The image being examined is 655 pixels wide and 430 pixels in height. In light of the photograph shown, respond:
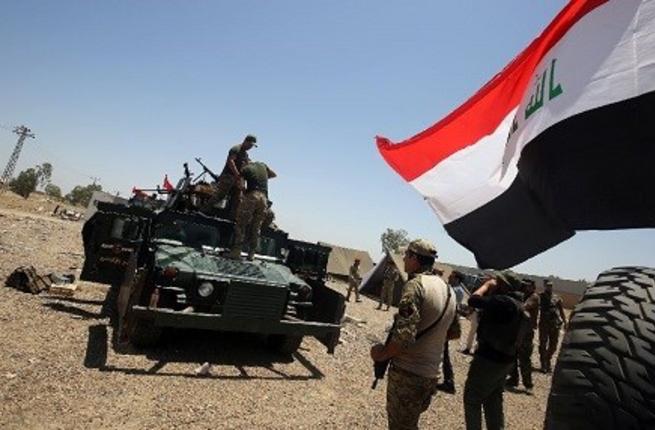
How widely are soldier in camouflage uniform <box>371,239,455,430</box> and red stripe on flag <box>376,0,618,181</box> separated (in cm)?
68

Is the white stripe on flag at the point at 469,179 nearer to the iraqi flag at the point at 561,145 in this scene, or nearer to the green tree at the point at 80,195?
the iraqi flag at the point at 561,145

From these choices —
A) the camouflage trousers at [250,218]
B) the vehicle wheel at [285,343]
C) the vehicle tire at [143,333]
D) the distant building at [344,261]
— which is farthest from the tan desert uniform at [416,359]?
the distant building at [344,261]

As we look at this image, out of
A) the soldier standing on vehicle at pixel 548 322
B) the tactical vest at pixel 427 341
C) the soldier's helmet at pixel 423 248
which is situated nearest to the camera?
the tactical vest at pixel 427 341

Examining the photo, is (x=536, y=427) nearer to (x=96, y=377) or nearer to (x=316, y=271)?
(x=316, y=271)

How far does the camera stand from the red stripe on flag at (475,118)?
2682 millimetres

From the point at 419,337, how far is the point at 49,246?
15825mm

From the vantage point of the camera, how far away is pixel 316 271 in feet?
25.4

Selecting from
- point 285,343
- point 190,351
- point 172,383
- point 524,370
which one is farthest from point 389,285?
point 172,383

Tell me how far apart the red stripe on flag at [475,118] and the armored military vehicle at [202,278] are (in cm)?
295

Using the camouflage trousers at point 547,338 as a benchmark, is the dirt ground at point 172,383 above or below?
below

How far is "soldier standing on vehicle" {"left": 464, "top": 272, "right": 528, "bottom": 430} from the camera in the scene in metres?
4.20

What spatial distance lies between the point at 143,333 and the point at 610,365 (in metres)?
5.53

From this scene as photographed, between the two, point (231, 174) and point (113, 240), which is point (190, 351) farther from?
point (231, 174)

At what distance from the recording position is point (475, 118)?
11.0ft
